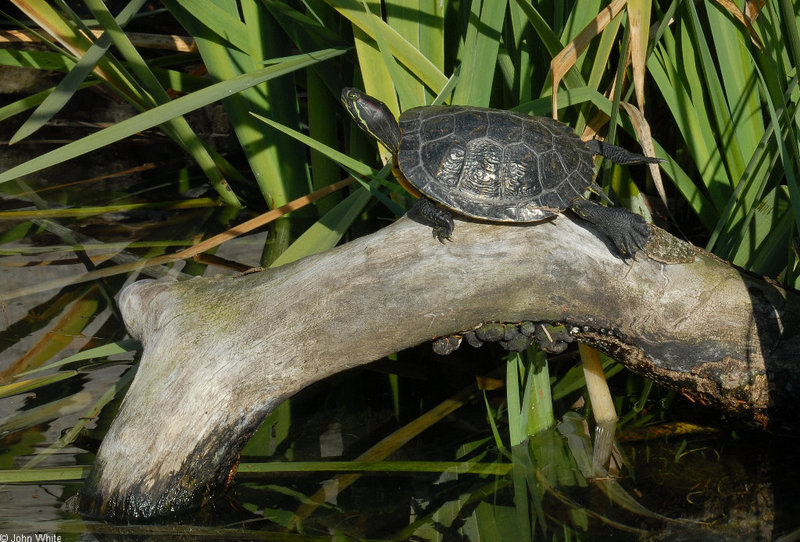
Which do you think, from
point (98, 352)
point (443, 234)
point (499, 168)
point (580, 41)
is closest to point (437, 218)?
point (443, 234)

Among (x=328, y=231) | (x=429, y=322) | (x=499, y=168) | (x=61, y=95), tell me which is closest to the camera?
(x=429, y=322)

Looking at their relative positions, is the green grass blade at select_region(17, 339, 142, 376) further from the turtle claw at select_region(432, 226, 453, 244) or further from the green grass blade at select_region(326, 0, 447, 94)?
the green grass blade at select_region(326, 0, 447, 94)

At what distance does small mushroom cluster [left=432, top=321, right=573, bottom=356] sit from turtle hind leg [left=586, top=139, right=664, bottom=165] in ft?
1.63

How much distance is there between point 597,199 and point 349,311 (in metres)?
0.97

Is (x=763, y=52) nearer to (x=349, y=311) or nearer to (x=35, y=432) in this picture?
(x=349, y=311)

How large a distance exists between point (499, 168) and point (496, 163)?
0.6 inches

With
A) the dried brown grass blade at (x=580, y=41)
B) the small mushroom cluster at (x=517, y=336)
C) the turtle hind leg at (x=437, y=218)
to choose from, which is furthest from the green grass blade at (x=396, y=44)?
the small mushroom cluster at (x=517, y=336)

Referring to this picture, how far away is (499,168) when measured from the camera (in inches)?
71.0

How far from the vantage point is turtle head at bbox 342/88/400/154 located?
1.97m

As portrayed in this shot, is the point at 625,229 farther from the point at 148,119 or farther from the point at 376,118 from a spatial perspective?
the point at 148,119

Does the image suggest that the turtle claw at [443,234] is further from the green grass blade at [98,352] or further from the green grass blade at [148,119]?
the green grass blade at [98,352]

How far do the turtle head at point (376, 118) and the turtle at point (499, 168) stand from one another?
53 mm

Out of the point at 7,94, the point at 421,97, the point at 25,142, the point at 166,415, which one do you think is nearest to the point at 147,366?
the point at 166,415

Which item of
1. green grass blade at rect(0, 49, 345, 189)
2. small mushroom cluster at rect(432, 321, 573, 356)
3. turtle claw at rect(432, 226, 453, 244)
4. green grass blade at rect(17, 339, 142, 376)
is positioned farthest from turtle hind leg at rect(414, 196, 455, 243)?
green grass blade at rect(17, 339, 142, 376)
